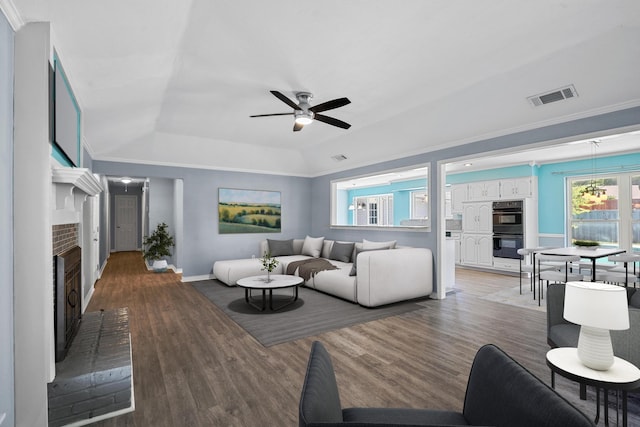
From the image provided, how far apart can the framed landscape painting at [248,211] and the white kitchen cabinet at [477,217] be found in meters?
4.61

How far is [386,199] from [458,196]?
2.84 meters

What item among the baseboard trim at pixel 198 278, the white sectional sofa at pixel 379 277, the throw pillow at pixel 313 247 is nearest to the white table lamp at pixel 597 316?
the white sectional sofa at pixel 379 277

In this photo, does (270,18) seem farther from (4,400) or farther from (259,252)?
(259,252)

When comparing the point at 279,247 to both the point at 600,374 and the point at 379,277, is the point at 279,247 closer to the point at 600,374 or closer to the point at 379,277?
the point at 379,277

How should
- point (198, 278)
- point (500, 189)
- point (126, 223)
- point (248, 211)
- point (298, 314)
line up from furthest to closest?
point (126, 223) < point (500, 189) < point (248, 211) < point (198, 278) < point (298, 314)

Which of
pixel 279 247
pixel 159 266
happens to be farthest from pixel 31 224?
pixel 159 266

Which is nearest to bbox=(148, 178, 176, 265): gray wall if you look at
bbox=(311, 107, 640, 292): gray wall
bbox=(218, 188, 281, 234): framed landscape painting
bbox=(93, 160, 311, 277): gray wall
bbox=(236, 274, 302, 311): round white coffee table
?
bbox=(93, 160, 311, 277): gray wall

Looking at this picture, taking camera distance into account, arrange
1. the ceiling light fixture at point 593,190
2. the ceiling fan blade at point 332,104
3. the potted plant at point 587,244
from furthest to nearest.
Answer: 1. the ceiling light fixture at point 593,190
2. the potted plant at point 587,244
3. the ceiling fan blade at point 332,104

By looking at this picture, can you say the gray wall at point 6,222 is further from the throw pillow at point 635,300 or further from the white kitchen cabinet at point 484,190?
the white kitchen cabinet at point 484,190

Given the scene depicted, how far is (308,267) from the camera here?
5797 mm

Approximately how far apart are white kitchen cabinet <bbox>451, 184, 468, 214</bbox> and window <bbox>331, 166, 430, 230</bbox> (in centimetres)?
84

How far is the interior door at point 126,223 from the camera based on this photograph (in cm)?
1259

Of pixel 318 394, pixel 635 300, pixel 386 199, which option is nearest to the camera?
pixel 318 394

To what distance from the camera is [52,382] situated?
2.00 m
